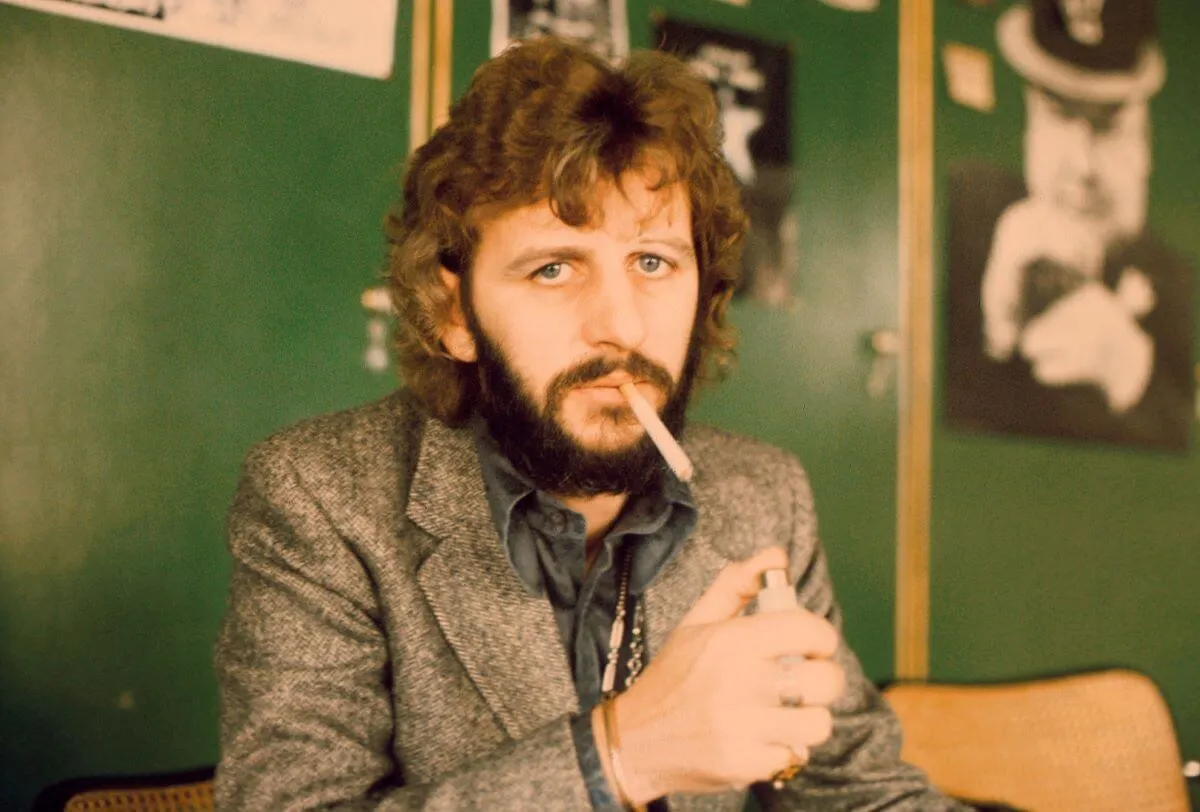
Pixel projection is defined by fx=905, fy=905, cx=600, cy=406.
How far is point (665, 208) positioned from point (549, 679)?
2.02 feet

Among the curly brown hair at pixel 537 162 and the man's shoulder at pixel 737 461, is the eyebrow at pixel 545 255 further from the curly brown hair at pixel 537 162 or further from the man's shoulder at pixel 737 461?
the man's shoulder at pixel 737 461

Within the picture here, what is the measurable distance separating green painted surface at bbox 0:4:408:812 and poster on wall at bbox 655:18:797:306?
2.66 feet

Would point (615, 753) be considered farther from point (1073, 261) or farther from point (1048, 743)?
point (1073, 261)

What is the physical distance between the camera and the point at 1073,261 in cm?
243

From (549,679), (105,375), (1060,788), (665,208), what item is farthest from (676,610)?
(1060,788)

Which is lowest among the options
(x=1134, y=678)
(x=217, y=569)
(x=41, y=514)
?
(x=1134, y=678)

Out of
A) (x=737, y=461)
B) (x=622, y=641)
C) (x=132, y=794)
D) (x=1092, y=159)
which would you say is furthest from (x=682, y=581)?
(x=1092, y=159)

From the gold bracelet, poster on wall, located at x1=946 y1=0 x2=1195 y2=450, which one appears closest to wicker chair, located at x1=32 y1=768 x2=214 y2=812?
the gold bracelet

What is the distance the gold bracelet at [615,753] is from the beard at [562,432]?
0.37m

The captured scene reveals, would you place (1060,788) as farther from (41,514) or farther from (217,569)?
(41,514)

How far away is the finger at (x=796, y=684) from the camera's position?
29.2 inches

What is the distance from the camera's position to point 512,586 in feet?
3.71

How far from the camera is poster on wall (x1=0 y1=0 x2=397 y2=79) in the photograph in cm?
154

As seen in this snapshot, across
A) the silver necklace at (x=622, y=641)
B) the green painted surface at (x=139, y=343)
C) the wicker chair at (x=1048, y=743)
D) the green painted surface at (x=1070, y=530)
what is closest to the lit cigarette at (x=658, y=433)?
the silver necklace at (x=622, y=641)
